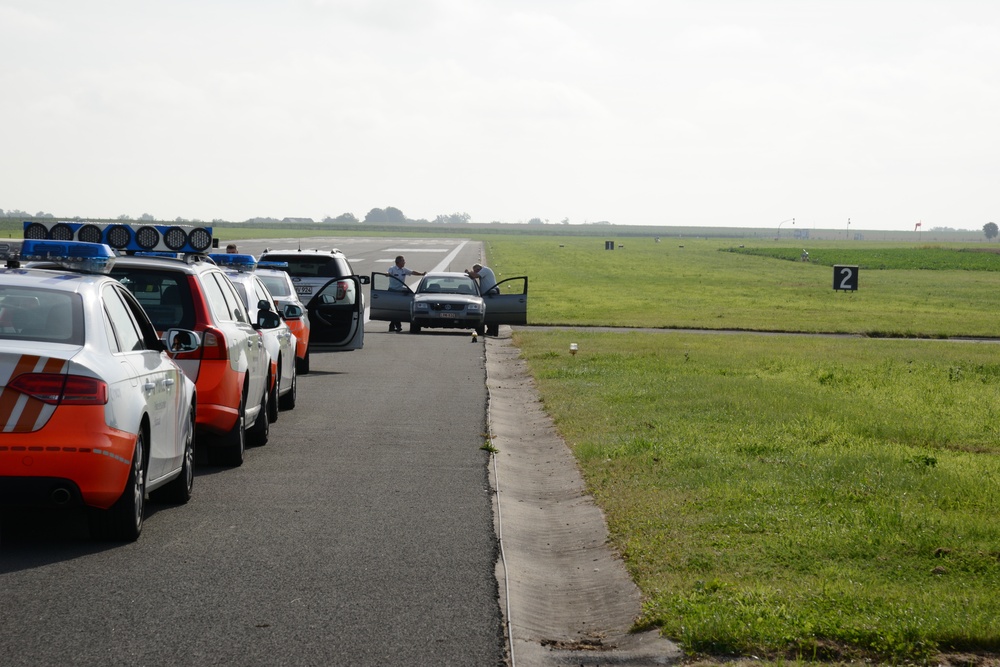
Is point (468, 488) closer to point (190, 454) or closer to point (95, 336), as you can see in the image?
point (190, 454)

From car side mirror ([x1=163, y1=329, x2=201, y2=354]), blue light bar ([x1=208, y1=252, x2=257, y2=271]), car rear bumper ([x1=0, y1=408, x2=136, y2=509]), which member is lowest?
car rear bumper ([x1=0, y1=408, x2=136, y2=509])

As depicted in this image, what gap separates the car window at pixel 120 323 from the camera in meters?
8.68

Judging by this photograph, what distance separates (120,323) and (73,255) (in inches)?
25.1

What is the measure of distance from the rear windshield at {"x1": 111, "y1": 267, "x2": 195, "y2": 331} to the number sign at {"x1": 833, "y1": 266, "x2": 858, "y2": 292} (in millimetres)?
47878

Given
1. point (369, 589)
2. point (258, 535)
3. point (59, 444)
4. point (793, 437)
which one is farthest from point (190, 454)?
point (793, 437)

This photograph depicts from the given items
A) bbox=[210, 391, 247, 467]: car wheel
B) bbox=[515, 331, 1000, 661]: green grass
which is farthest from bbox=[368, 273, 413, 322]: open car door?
bbox=[210, 391, 247, 467]: car wheel

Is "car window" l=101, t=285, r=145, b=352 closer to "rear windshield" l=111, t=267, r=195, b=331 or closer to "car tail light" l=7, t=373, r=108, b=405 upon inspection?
"car tail light" l=7, t=373, r=108, b=405

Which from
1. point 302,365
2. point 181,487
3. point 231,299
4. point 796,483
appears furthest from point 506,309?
point 181,487

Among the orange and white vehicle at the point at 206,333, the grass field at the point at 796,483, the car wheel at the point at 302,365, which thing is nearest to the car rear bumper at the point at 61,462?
the grass field at the point at 796,483

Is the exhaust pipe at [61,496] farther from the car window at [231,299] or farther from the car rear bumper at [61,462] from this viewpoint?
the car window at [231,299]

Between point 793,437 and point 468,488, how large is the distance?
4.09m

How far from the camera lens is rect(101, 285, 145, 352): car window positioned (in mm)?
8680

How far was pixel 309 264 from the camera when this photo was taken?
78.9 feet

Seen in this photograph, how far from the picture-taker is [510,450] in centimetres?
1369
